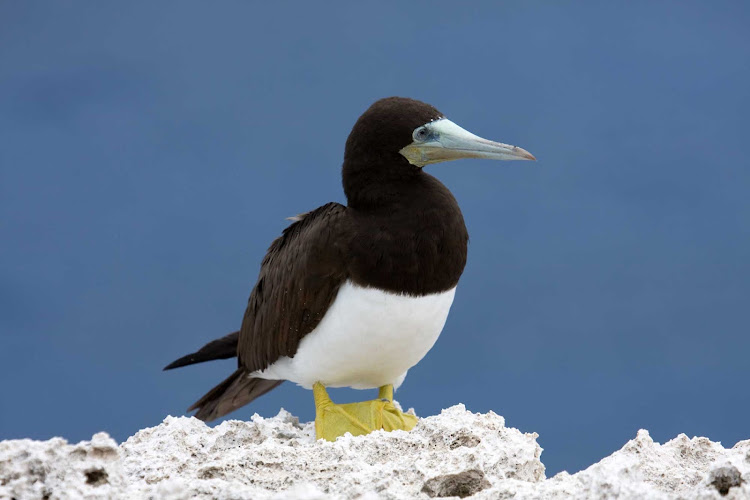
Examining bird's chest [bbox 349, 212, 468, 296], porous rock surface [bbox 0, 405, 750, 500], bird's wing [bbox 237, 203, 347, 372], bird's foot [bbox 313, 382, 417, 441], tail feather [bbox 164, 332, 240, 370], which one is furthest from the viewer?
tail feather [bbox 164, 332, 240, 370]

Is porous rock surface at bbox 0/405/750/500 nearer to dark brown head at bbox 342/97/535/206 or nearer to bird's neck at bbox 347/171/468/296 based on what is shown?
bird's neck at bbox 347/171/468/296

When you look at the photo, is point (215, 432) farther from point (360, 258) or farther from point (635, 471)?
point (635, 471)

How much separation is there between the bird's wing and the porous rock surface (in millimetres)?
748

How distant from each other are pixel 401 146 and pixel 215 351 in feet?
6.18

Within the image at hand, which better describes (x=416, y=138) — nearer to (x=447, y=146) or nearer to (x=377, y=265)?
(x=447, y=146)

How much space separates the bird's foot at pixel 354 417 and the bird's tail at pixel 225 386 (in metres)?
0.66

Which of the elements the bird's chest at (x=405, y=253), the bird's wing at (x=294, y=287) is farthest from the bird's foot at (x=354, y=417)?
the bird's chest at (x=405, y=253)

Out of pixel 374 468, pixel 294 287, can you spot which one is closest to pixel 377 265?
pixel 294 287

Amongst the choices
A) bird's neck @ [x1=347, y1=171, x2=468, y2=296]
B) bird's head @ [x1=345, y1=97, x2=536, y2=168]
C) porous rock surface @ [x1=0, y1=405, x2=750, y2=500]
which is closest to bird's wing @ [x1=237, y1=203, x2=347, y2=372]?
bird's neck @ [x1=347, y1=171, x2=468, y2=296]

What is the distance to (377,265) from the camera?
4.80 metres

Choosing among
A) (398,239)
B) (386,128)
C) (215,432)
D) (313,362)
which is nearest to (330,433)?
(313,362)

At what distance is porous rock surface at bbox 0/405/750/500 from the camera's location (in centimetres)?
299

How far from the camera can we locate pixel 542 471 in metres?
3.79

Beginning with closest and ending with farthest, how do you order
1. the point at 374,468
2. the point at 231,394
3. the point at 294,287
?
the point at 374,468 → the point at 294,287 → the point at 231,394
